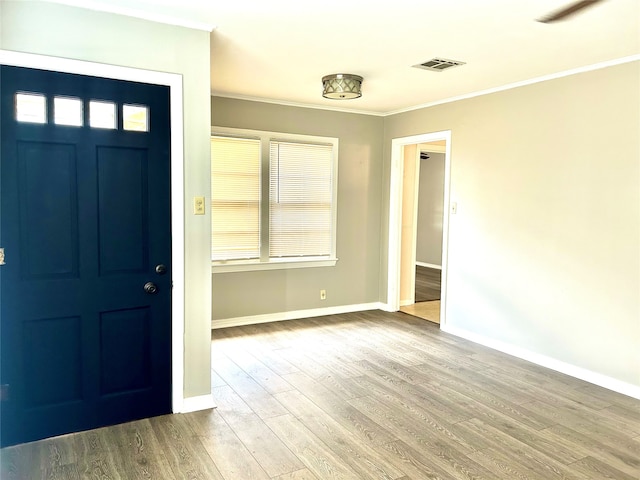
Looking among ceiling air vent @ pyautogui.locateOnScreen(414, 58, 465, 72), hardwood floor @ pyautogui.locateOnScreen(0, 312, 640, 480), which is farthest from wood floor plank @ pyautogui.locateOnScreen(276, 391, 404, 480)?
ceiling air vent @ pyautogui.locateOnScreen(414, 58, 465, 72)

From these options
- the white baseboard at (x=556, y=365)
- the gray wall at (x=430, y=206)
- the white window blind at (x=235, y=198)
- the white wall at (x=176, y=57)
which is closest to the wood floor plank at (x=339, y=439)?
the white wall at (x=176, y=57)

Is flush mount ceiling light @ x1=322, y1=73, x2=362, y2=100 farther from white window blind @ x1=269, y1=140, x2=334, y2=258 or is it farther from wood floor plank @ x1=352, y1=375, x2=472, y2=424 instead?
Answer: wood floor plank @ x1=352, y1=375, x2=472, y2=424

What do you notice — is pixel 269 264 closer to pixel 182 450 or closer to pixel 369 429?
pixel 369 429

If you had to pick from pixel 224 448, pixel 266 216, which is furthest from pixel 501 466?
pixel 266 216

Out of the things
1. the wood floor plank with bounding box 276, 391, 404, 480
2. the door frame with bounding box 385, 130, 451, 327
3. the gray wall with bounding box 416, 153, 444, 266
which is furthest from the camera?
the gray wall with bounding box 416, 153, 444, 266

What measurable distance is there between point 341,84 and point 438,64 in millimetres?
812

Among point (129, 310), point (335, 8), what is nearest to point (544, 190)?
point (335, 8)

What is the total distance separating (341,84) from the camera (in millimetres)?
3984

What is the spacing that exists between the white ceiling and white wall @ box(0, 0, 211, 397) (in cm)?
11

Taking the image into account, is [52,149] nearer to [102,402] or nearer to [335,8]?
[102,402]

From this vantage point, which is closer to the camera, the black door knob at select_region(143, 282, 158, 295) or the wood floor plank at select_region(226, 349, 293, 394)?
the black door knob at select_region(143, 282, 158, 295)

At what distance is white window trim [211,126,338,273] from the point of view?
16.2 ft

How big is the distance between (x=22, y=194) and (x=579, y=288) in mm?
4022

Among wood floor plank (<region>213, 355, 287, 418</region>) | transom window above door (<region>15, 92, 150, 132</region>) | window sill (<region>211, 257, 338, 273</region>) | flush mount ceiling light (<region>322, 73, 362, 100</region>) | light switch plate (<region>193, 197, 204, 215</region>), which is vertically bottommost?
wood floor plank (<region>213, 355, 287, 418</region>)
